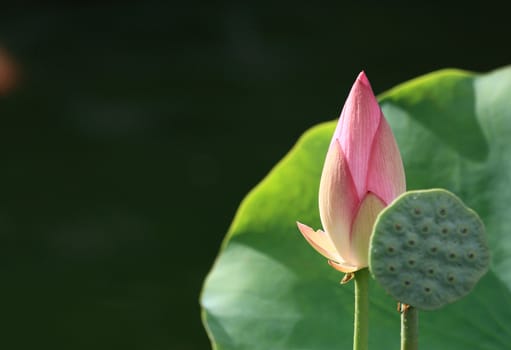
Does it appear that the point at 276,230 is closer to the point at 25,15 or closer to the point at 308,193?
the point at 308,193

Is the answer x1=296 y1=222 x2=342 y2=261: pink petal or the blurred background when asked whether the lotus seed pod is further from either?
the blurred background

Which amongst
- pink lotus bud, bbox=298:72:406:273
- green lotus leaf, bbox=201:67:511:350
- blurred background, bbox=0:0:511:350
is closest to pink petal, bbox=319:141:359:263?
pink lotus bud, bbox=298:72:406:273

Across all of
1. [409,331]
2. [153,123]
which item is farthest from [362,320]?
[153,123]

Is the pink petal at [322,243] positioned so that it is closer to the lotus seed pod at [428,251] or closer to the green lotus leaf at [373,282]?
the lotus seed pod at [428,251]

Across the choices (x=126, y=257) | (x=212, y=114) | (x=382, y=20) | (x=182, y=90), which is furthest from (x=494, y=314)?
(x=382, y=20)

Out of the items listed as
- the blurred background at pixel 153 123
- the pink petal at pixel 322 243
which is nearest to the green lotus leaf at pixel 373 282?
the pink petal at pixel 322 243
